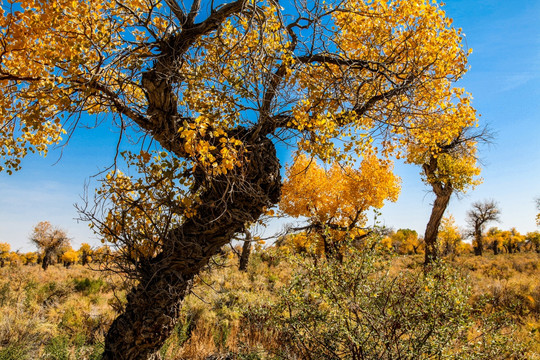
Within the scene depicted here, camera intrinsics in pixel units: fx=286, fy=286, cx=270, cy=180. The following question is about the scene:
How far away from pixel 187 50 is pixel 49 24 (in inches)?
66.9

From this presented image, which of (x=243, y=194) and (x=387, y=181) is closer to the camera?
(x=243, y=194)

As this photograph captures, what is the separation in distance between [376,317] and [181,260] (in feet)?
8.41

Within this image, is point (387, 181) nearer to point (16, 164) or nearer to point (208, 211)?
point (208, 211)

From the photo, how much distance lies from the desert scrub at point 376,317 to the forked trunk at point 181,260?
4.20 ft

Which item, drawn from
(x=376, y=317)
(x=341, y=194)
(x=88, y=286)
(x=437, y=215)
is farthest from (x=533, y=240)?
(x=88, y=286)

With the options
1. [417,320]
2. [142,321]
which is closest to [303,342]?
[417,320]

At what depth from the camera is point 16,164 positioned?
4.80 metres

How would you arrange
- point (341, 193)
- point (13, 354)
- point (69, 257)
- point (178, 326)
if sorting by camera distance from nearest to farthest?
1. point (13, 354)
2. point (178, 326)
3. point (341, 193)
4. point (69, 257)

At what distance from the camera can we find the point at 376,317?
3.54 metres

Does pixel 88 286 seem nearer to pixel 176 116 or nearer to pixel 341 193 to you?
pixel 176 116

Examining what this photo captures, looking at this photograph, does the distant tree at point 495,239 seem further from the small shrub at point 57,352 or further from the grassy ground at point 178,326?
the small shrub at point 57,352

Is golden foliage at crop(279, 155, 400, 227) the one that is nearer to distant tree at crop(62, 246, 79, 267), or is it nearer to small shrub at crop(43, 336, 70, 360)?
small shrub at crop(43, 336, 70, 360)

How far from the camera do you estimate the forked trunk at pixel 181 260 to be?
366 centimetres

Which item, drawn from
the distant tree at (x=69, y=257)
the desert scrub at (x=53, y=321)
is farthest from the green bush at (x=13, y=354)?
the distant tree at (x=69, y=257)
